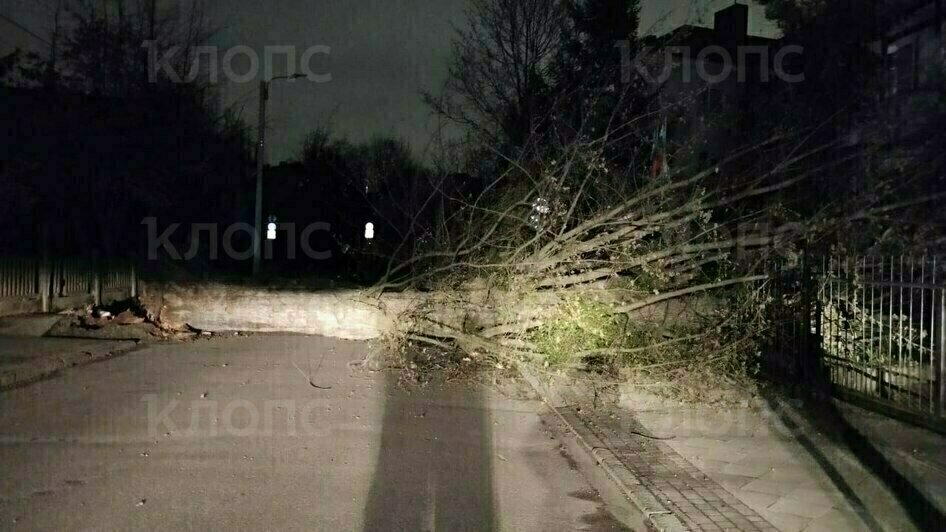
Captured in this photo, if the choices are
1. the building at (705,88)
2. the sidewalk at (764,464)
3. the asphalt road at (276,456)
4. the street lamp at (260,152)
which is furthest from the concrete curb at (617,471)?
the street lamp at (260,152)

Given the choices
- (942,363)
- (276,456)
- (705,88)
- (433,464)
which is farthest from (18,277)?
(942,363)

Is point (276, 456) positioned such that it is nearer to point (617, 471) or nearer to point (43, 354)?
point (617, 471)

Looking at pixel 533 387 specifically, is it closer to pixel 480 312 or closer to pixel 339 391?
pixel 480 312

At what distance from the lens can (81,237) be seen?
16547 millimetres

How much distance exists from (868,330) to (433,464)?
4.95 m

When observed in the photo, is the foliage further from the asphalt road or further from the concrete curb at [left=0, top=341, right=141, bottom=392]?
the concrete curb at [left=0, top=341, right=141, bottom=392]

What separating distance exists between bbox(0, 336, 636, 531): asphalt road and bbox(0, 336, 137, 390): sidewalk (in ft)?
1.05

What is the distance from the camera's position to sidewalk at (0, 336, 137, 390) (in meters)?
9.45

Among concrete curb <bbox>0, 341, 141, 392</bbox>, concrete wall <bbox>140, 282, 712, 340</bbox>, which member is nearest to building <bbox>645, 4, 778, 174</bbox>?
concrete wall <bbox>140, 282, 712, 340</bbox>

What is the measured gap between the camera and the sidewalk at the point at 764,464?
5438mm

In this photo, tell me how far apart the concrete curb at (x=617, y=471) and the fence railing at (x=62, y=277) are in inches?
369

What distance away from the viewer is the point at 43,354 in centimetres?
1055

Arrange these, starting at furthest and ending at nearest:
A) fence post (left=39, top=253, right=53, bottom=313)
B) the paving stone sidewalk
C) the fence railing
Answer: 1. fence post (left=39, top=253, right=53, bottom=313)
2. the fence railing
3. the paving stone sidewalk

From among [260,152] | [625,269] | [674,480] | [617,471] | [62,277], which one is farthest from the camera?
[260,152]
